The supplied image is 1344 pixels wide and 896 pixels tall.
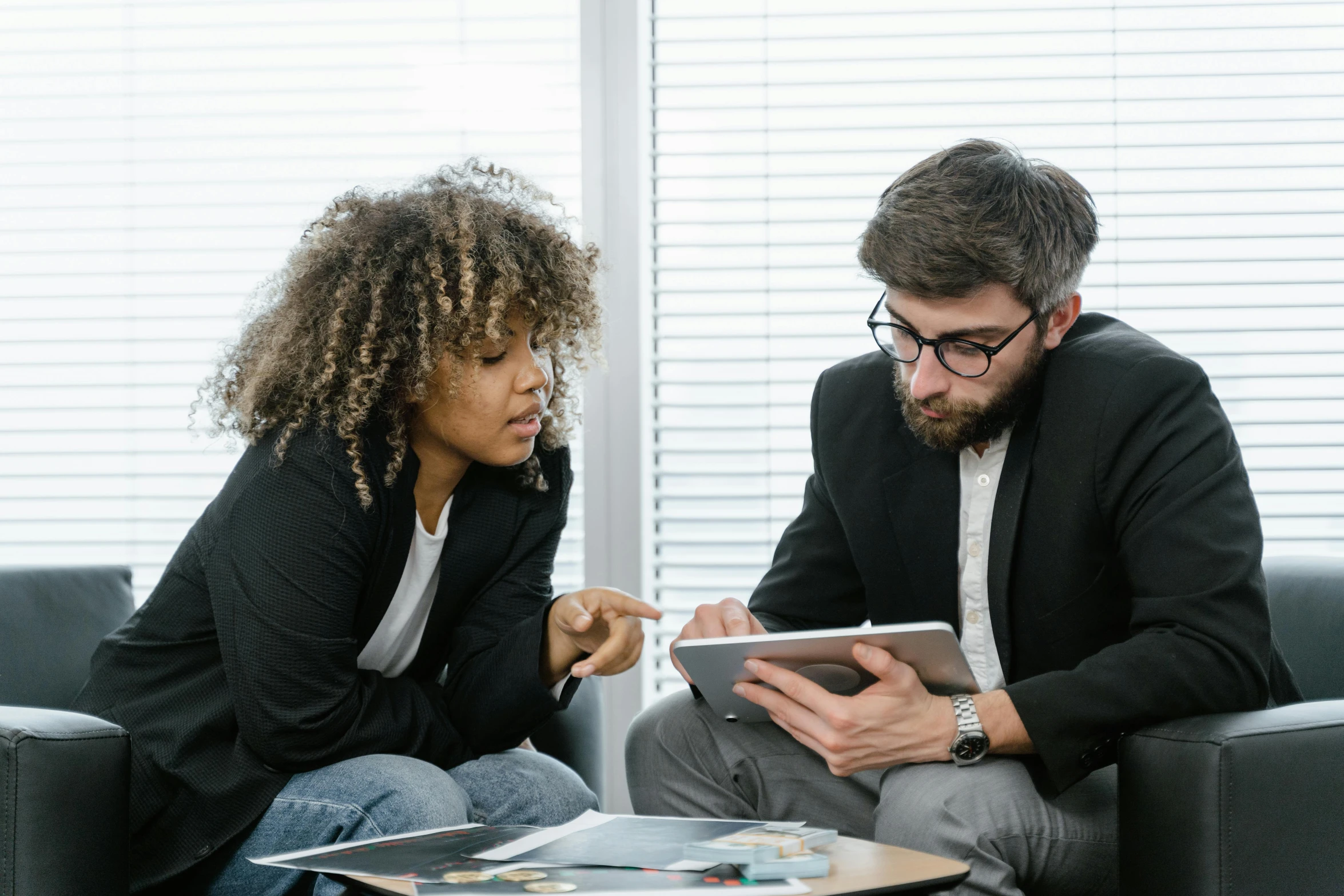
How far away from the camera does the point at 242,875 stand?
4.80 feet

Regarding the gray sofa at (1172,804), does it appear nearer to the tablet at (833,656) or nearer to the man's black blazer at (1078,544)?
the man's black blazer at (1078,544)

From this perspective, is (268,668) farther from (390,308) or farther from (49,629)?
(49,629)

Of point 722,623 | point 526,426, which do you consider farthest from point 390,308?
point 722,623

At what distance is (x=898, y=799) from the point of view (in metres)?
1.40

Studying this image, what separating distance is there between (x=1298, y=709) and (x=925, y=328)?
0.66 metres

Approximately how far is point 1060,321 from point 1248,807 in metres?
0.74

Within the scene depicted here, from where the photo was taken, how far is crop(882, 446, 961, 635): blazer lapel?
1695 millimetres

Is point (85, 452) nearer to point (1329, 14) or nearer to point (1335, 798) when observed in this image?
point (1335, 798)

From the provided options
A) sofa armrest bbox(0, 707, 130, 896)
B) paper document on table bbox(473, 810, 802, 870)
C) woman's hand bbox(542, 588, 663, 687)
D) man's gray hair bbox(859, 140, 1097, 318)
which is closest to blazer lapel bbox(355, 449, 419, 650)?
woman's hand bbox(542, 588, 663, 687)

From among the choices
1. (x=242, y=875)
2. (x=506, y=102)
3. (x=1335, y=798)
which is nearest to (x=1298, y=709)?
(x=1335, y=798)

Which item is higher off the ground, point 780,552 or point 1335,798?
point 780,552

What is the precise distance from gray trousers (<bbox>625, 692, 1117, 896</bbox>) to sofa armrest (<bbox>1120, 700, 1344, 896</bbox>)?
0.15m

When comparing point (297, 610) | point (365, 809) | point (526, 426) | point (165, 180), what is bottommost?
point (365, 809)

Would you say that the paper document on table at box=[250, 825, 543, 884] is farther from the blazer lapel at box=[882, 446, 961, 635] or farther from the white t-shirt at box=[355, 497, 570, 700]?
the blazer lapel at box=[882, 446, 961, 635]
